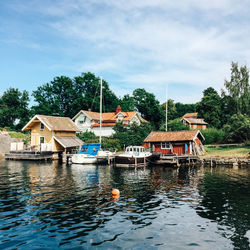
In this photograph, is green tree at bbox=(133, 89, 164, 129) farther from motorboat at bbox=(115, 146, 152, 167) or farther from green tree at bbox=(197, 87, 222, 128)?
motorboat at bbox=(115, 146, 152, 167)

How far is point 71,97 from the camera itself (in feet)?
280

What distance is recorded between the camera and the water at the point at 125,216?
10.8m

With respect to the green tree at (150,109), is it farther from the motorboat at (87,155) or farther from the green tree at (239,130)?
the motorboat at (87,155)

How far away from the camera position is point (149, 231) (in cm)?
1196

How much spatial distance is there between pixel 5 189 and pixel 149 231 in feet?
46.7

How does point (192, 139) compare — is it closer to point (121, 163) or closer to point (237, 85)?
point (121, 163)

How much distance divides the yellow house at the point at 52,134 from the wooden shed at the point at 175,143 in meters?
16.1

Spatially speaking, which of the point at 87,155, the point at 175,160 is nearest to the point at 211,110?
the point at 175,160

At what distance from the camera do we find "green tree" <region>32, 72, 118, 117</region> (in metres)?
80.4

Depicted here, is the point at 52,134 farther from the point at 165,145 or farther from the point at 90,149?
the point at 165,145

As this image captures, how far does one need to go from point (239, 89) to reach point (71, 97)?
5344cm

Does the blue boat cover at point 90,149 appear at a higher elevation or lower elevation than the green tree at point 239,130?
lower

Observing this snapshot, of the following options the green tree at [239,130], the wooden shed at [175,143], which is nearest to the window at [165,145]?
the wooden shed at [175,143]

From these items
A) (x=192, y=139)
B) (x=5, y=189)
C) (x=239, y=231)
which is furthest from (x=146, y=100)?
(x=239, y=231)
